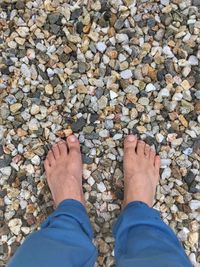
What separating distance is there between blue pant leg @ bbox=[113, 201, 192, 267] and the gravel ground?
13 cm

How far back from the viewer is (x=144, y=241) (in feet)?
4.07

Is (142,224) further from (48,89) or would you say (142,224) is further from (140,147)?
(48,89)

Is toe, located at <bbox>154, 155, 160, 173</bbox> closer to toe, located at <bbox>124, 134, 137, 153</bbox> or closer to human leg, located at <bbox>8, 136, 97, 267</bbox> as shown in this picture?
toe, located at <bbox>124, 134, 137, 153</bbox>

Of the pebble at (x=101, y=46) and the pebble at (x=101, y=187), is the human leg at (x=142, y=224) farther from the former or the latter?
the pebble at (x=101, y=46)

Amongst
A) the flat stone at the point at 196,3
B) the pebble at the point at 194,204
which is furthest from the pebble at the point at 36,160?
the flat stone at the point at 196,3

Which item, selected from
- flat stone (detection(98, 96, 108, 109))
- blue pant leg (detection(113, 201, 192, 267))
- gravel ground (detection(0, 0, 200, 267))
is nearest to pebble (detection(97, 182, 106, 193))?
gravel ground (detection(0, 0, 200, 267))

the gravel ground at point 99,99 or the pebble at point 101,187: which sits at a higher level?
the gravel ground at point 99,99

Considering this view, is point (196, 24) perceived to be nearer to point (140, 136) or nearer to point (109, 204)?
point (140, 136)

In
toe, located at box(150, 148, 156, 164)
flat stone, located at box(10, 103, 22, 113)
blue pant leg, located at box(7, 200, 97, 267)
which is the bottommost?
blue pant leg, located at box(7, 200, 97, 267)

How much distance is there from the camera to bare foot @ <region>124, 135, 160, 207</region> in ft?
4.80

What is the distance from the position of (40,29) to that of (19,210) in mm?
561

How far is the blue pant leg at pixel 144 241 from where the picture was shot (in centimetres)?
116

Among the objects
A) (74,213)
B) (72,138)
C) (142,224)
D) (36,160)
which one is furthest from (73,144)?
(142,224)

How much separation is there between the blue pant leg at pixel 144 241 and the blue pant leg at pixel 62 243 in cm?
9
